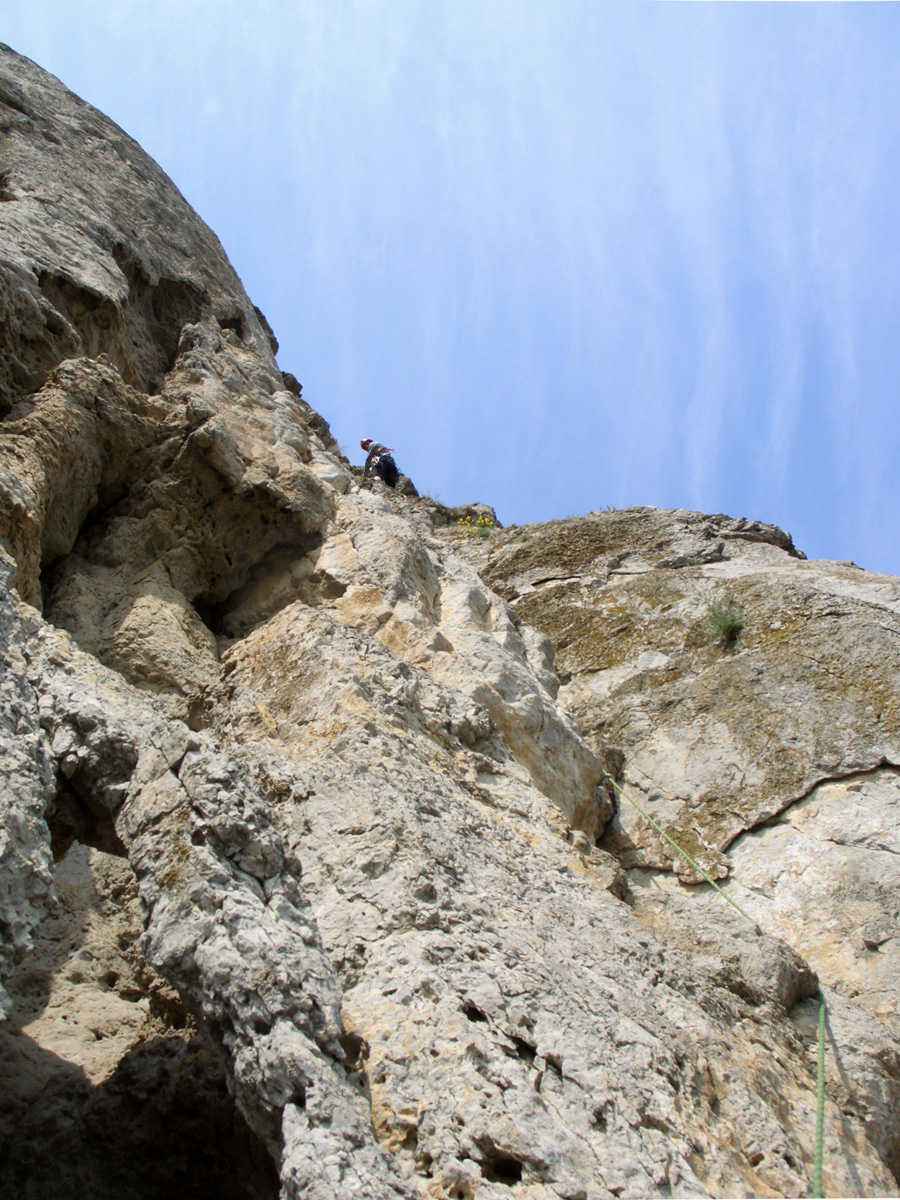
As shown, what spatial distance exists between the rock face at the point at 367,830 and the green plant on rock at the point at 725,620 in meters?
0.13

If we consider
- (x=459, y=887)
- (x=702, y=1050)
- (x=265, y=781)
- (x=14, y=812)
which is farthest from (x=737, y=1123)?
(x=14, y=812)

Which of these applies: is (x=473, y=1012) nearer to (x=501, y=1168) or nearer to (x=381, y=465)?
(x=501, y=1168)

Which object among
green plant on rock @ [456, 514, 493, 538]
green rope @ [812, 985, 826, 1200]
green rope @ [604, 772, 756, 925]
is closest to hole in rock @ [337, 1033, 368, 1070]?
green rope @ [812, 985, 826, 1200]

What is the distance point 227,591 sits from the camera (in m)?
7.54

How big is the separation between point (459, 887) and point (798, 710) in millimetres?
4344

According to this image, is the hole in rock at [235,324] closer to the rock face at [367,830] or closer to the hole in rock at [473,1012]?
the rock face at [367,830]

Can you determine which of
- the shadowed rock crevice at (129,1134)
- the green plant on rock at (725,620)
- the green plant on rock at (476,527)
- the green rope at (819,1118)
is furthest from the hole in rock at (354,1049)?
the green plant on rock at (476,527)

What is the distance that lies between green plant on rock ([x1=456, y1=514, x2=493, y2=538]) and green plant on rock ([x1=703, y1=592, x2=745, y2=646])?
4762 millimetres

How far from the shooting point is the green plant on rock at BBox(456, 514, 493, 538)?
43.3 feet

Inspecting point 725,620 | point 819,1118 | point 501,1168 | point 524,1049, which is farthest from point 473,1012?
point 725,620

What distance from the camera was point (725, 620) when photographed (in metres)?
8.55

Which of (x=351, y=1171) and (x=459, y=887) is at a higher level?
(x=459, y=887)

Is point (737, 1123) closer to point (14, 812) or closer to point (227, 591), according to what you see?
point (14, 812)

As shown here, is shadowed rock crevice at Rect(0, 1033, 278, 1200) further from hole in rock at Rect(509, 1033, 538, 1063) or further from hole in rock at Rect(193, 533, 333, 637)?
hole in rock at Rect(193, 533, 333, 637)
